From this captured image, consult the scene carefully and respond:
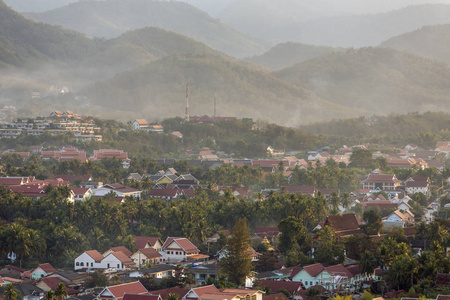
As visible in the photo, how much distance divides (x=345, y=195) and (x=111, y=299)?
110 ft

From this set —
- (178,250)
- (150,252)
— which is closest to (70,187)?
(150,252)

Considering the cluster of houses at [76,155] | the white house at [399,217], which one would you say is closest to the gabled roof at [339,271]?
the white house at [399,217]

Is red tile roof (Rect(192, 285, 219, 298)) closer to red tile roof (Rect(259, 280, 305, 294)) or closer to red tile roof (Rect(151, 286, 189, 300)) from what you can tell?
red tile roof (Rect(151, 286, 189, 300))

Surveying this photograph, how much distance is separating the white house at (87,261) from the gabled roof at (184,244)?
4883 mm

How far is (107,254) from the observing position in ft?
176

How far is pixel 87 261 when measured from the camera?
53.2m

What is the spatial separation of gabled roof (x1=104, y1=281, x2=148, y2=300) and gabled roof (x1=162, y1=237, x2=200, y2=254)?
11.2 metres

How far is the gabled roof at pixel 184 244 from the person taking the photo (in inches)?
2203

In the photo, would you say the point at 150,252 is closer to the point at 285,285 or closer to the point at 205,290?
the point at 285,285

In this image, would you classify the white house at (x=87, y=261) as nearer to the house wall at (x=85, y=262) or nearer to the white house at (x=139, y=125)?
the house wall at (x=85, y=262)

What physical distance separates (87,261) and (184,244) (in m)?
6.37

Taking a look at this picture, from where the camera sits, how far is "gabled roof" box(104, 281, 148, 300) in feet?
141

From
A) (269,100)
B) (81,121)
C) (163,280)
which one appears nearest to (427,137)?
(81,121)

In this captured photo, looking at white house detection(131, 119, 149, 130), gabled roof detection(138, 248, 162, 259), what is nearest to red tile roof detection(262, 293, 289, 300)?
gabled roof detection(138, 248, 162, 259)
